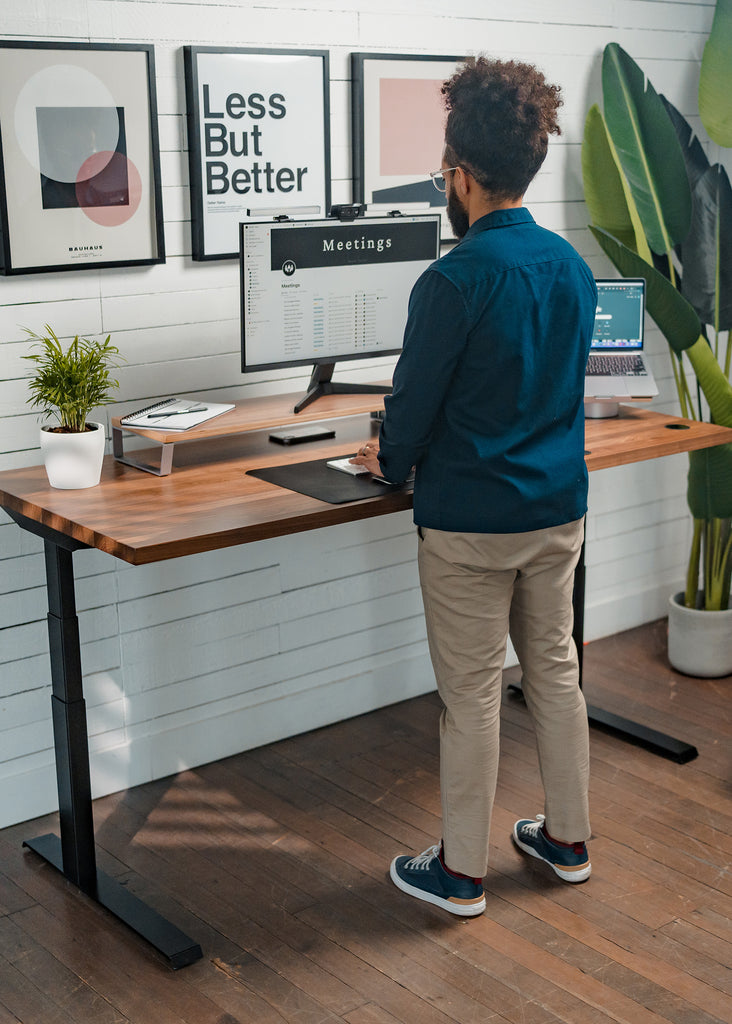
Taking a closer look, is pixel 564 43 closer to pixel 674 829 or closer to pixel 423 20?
pixel 423 20

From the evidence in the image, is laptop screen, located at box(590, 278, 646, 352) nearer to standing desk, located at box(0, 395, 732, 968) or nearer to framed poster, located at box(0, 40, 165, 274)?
standing desk, located at box(0, 395, 732, 968)

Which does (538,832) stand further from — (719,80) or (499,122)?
(719,80)

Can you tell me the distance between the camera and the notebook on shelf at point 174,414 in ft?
9.04

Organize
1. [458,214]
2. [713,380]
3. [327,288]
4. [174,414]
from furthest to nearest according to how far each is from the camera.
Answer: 1. [713,380]
2. [327,288]
3. [174,414]
4. [458,214]

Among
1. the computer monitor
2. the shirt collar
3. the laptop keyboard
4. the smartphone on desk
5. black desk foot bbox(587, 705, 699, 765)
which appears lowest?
black desk foot bbox(587, 705, 699, 765)

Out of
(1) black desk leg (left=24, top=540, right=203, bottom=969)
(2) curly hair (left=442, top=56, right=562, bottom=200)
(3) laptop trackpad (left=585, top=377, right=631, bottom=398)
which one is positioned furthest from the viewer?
(3) laptop trackpad (left=585, top=377, right=631, bottom=398)

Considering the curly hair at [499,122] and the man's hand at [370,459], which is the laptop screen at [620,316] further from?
the curly hair at [499,122]

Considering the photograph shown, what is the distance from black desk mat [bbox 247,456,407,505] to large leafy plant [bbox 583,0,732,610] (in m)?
1.36

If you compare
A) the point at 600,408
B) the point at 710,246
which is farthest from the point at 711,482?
the point at 710,246

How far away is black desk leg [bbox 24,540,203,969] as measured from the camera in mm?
2545

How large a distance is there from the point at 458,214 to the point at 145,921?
1.61 m

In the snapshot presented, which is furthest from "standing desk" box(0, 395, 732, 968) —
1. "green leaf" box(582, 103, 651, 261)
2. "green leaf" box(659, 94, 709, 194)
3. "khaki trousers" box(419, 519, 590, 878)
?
"green leaf" box(659, 94, 709, 194)

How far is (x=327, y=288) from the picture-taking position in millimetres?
3055

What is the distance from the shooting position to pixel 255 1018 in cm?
229
